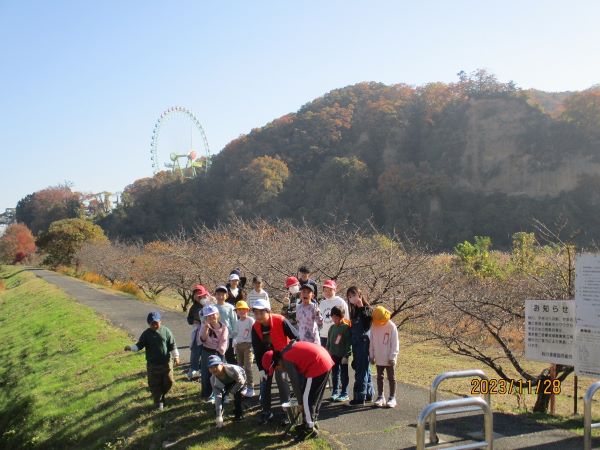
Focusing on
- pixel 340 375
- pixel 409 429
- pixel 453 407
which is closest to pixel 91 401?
pixel 340 375

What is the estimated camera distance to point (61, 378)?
11766mm

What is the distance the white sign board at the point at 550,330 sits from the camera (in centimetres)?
614

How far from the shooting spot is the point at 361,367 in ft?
22.5

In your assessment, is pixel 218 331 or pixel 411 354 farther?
pixel 411 354

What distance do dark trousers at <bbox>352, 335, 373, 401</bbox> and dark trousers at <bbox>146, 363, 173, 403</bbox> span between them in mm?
2403

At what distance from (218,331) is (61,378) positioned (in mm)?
6440

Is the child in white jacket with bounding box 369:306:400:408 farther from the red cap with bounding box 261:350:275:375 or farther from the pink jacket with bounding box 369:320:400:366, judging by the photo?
the red cap with bounding box 261:350:275:375

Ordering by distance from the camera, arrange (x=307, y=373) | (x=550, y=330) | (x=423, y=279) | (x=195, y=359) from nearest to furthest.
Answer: (x=307, y=373) < (x=550, y=330) < (x=195, y=359) < (x=423, y=279)

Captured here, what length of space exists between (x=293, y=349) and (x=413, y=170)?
5088cm

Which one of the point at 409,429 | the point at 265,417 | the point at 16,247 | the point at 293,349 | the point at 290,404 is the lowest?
the point at 409,429

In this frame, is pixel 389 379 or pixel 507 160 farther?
pixel 507 160

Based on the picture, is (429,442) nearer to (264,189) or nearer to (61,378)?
(61,378)

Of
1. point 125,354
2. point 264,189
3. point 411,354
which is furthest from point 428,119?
point 125,354

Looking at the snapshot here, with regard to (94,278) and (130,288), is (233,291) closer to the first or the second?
(130,288)
